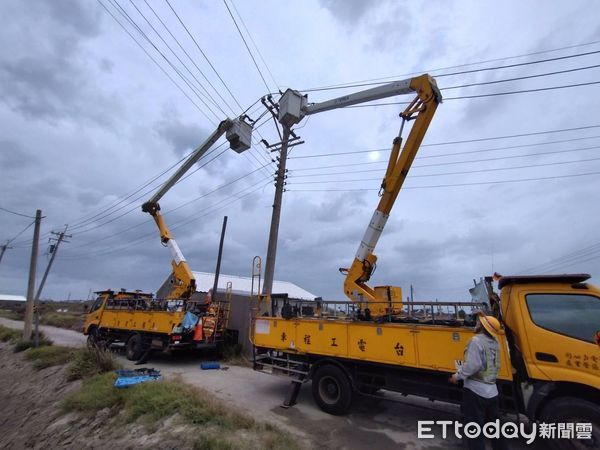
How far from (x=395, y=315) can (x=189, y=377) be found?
6565 millimetres

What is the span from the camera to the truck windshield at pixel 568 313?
14.9ft

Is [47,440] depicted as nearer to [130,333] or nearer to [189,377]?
[189,377]

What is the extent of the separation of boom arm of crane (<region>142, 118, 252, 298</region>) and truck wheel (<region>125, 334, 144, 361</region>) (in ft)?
7.30

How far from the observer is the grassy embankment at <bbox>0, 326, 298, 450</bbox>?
519 centimetres

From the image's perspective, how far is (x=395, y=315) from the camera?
6.77 m

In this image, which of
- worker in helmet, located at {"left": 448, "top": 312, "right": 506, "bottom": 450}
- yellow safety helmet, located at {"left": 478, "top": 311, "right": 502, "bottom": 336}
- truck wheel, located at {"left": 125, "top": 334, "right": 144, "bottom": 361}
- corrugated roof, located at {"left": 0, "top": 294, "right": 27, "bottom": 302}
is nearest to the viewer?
worker in helmet, located at {"left": 448, "top": 312, "right": 506, "bottom": 450}

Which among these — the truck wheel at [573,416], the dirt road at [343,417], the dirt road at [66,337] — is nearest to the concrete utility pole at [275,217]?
the dirt road at [343,417]

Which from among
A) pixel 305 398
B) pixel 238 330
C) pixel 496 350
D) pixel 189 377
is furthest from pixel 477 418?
pixel 238 330

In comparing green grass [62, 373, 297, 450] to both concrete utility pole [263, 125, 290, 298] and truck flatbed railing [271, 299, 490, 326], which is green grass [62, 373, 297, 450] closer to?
truck flatbed railing [271, 299, 490, 326]

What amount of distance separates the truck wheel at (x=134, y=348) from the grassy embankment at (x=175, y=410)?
96.5 inches

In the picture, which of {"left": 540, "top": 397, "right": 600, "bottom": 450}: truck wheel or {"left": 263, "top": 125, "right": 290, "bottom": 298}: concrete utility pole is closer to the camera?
{"left": 540, "top": 397, "right": 600, "bottom": 450}: truck wheel

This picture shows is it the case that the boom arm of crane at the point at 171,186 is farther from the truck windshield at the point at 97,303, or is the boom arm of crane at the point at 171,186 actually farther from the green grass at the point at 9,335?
the green grass at the point at 9,335

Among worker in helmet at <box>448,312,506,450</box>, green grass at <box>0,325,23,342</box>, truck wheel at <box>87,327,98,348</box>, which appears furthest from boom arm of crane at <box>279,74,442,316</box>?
green grass at <box>0,325,23,342</box>

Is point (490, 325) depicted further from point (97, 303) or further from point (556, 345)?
point (97, 303)
